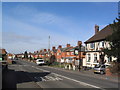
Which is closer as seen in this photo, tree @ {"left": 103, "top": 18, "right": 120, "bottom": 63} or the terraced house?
tree @ {"left": 103, "top": 18, "right": 120, "bottom": 63}

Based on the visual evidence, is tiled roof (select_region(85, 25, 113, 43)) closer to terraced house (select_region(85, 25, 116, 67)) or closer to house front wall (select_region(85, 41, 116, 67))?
terraced house (select_region(85, 25, 116, 67))

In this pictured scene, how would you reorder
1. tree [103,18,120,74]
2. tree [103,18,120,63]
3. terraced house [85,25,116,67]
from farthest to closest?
terraced house [85,25,116,67] < tree [103,18,120,74] < tree [103,18,120,63]

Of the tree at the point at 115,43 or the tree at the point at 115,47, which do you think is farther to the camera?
the tree at the point at 115,47

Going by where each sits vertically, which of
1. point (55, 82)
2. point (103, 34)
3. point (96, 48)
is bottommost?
point (55, 82)

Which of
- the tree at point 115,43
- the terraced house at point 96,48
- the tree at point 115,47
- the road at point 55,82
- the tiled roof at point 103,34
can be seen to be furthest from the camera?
the tiled roof at point 103,34

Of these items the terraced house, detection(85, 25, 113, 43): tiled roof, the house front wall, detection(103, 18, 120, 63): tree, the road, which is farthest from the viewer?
the house front wall

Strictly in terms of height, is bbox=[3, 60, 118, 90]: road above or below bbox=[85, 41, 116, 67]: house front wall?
below

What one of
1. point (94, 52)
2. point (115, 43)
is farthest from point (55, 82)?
point (94, 52)

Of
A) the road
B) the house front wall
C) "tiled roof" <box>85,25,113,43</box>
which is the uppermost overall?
"tiled roof" <box>85,25,113,43</box>

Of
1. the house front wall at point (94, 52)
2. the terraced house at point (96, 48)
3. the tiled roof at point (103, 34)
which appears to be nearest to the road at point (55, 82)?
the terraced house at point (96, 48)

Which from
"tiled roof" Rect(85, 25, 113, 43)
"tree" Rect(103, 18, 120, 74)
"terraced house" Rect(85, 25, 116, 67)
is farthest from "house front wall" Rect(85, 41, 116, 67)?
"tree" Rect(103, 18, 120, 74)

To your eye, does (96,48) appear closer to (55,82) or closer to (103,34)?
(103,34)

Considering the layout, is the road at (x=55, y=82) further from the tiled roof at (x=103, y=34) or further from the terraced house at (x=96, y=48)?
the tiled roof at (x=103, y=34)

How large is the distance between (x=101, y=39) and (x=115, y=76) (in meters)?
16.0
